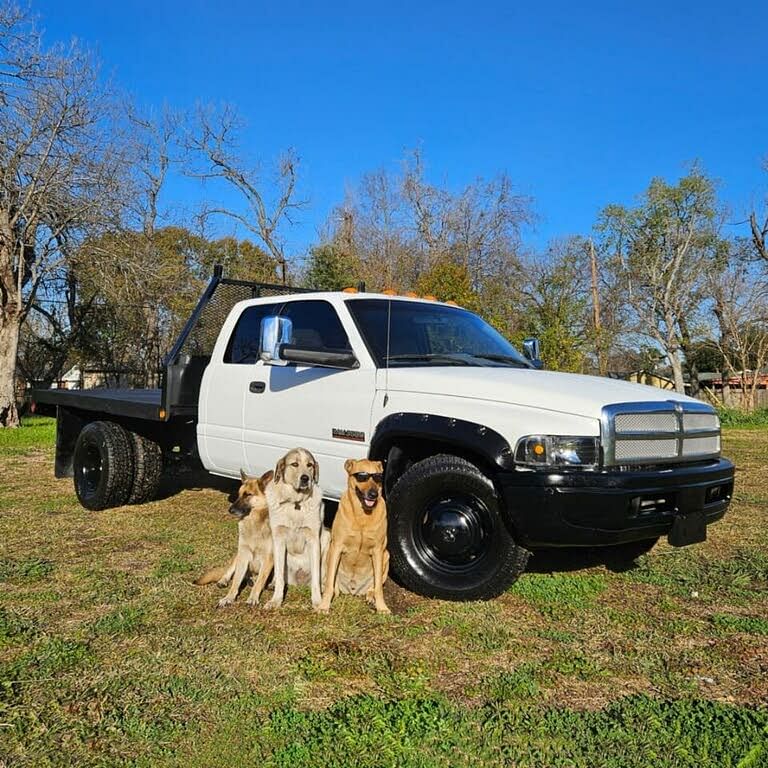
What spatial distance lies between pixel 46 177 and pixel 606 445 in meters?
16.6

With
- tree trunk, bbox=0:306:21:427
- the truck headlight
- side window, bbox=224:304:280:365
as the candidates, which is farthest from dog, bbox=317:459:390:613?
tree trunk, bbox=0:306:21:427

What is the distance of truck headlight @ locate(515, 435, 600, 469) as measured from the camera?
371cm

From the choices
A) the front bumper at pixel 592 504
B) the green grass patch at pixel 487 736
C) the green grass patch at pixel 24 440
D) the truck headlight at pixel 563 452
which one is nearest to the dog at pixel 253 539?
the green grass patch at pixel 487 736

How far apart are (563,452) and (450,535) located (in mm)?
853

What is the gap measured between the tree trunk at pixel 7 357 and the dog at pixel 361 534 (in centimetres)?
1630

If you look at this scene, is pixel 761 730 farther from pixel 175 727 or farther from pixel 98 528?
pixel 98 528

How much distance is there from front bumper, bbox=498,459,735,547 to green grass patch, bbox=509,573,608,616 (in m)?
0.58

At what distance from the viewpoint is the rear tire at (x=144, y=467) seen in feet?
22.5

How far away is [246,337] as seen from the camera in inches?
A: 230

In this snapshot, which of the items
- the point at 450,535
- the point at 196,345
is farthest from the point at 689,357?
the point at 450,535

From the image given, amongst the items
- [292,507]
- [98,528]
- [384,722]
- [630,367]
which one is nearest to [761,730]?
[384,722]

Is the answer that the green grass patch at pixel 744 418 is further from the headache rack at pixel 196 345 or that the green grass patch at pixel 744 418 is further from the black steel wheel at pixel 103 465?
the black steel wheel at pixel 103 465

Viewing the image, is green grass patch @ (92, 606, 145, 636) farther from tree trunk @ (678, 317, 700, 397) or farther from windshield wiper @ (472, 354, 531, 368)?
tree trunk @ (678, 317, 700, 397)

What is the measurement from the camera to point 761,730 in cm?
269
